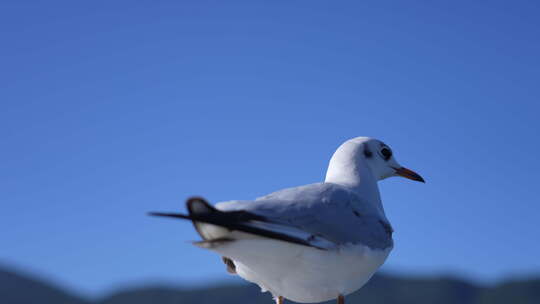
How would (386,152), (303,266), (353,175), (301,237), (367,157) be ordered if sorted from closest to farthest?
(301,237)
(303,266)
(353,175)
(367,157)
(386,152)

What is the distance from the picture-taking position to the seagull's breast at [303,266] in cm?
548

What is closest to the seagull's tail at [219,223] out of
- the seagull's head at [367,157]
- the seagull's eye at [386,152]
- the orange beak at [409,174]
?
the seagull's head at [367,157]

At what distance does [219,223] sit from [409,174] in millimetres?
4021

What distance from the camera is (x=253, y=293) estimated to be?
14675cm

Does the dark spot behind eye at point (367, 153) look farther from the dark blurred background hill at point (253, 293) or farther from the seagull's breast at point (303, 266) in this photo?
the dark blurred background hill at point (253, 293)

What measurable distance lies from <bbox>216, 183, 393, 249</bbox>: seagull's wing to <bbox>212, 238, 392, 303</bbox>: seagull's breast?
0.11 meters

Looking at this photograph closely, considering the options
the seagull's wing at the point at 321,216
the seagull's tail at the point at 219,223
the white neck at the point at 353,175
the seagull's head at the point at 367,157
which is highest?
the seagull's head at the point at 367,157

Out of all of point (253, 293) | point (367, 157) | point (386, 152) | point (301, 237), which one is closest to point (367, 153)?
point (367, 157)

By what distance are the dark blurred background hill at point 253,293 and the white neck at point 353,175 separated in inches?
5386

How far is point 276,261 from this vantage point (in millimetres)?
5707

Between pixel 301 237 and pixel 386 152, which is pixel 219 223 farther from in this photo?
pixel 386 152

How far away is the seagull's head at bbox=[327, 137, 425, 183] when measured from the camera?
24.2 feet

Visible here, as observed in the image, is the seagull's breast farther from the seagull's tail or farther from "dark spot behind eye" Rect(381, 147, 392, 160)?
"dark spot behind eye" Rect(381, 147, 392, 160)

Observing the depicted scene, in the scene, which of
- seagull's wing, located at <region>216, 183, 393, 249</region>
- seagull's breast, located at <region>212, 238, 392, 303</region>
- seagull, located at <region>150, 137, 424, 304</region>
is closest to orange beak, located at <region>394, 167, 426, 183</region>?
seagull, located at <region>150, 137, 424, 304</region>
